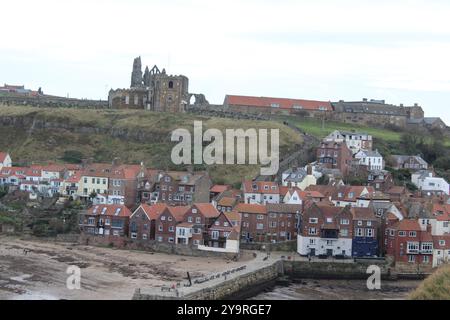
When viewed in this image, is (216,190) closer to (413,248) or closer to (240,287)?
(413,248)

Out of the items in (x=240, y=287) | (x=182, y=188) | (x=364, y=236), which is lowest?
(x=240, y=287)

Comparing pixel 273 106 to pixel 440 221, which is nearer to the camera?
pixel 440 221

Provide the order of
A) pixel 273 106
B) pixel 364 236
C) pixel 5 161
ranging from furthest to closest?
pixel 273 106, pixel 5 161, pixel 364 236

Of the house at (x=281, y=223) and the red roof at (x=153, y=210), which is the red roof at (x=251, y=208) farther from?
the red roof at (x=153, y=210)

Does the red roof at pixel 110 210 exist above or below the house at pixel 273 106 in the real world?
below

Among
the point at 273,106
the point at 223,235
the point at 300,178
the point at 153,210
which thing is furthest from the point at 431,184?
the point at 273,106

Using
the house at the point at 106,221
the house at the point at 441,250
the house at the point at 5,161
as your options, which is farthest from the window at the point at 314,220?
the house at the point at 5,161

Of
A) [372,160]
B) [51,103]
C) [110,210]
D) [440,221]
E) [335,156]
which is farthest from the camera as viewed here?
[51,103]
